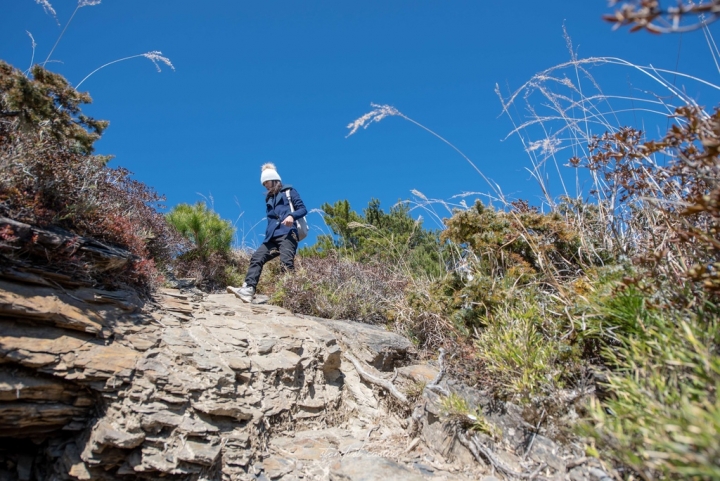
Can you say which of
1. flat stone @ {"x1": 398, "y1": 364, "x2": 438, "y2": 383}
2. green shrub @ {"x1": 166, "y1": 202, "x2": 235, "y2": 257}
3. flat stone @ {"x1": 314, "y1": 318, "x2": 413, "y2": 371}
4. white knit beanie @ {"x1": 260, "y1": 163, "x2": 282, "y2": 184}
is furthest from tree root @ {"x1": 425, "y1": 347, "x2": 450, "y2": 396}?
green shrub @ {"x1": 166, "y1": 202, "x2": 235, "y2": 257}

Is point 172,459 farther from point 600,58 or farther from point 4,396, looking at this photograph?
point 600,58

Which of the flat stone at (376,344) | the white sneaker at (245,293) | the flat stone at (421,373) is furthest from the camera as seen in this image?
the white sneaker at (245,293)

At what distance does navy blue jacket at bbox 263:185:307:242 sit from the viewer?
7.45m

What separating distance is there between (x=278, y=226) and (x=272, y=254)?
0.49m

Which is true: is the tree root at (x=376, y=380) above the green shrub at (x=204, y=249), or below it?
below

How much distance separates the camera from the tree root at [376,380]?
4879 mm

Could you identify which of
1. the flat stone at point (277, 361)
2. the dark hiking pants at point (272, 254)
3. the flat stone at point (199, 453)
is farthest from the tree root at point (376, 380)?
the dark hiking pants at point (272, 254)

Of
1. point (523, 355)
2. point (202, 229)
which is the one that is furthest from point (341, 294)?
point (523, 355)

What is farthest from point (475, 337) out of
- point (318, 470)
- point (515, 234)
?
point (318, 470)

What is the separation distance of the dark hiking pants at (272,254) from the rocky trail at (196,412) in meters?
1.87

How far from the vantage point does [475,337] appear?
477 centimetres

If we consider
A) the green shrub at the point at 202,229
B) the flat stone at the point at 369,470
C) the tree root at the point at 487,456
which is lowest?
the flat stone at the point at 369,470

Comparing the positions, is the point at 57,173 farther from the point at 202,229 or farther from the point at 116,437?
the point at 202,229

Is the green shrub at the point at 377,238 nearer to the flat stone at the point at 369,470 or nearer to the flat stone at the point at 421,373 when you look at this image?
the flat stone at the point at 421,373
